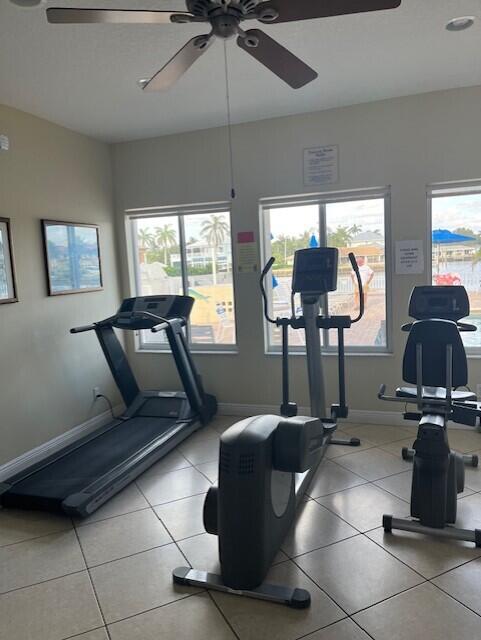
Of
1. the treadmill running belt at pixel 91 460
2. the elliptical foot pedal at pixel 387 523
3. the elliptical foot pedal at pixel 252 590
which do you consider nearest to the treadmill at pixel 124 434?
the treadmill running belt at pixel 91 460

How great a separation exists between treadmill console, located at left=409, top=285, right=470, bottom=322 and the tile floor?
111cm

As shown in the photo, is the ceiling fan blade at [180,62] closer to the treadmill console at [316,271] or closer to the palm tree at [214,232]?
the treadmill console at [316,271]

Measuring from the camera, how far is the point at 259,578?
221cm

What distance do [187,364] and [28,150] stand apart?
7.22 ft

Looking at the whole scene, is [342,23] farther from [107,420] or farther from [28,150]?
[107,420]

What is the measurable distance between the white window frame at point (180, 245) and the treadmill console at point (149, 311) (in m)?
0.57

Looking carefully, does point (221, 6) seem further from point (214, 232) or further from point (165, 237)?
point (165, 237)

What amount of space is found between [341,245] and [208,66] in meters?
1.96

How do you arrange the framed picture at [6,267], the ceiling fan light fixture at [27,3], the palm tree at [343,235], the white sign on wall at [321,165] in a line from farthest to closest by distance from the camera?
the palm tree at [343,235], the white sign on wall at [321,165], the framed picture at [6,267], the ceiling fan light fixture at [27,3]

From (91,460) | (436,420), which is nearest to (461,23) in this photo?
(436,420)

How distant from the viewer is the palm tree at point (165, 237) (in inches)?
193

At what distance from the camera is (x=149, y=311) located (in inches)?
169

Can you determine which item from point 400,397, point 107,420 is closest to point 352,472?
point 400,397

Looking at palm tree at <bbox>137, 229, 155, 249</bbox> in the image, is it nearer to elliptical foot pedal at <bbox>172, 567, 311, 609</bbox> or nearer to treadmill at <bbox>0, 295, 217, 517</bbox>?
treadmill at <bbox>0, 295, 217, 517</bbox>
